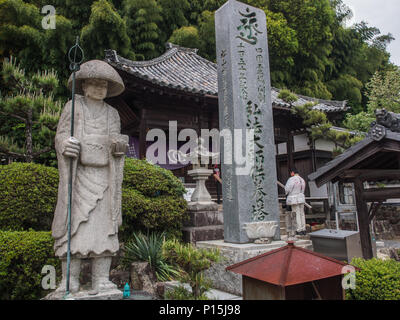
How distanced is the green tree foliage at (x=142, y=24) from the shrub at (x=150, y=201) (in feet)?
36.6

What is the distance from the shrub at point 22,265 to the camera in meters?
4.37

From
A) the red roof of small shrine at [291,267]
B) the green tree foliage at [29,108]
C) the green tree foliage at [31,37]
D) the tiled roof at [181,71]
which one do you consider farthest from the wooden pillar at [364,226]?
the green tree foliage at [31,37]

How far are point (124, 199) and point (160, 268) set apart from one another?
1.46 meters

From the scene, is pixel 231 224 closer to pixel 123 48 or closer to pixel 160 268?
pixel 160 268

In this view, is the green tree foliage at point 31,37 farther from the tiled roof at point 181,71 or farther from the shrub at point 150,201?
the shrub at point 150,201

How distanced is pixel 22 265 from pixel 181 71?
10.5 metres

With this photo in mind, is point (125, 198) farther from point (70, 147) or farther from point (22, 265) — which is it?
point (70, 147)

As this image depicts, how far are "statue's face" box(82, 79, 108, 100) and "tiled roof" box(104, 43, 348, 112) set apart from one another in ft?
17.6

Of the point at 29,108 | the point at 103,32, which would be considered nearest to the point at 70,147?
the point at 29,108

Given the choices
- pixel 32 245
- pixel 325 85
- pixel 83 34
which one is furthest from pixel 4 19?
pixel 325 85

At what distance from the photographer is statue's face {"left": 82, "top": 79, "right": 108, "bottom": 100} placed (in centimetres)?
412

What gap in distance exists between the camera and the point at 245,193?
5590 mm

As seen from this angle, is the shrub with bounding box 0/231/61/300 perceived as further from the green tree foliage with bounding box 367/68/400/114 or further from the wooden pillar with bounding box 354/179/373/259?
the green tree foliage with bounding box 367/68/400/114

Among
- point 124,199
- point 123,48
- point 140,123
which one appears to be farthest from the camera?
point 123,48
